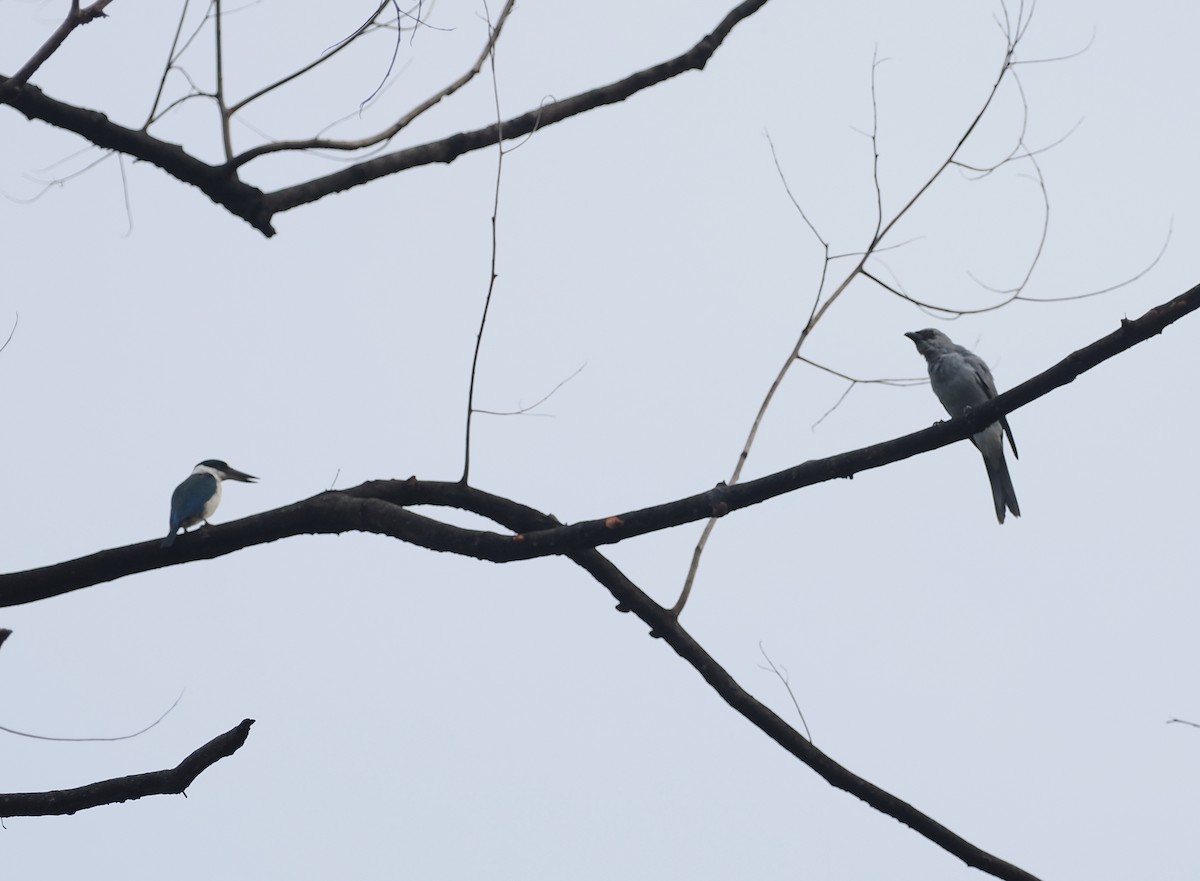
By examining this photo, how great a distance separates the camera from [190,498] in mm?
6453

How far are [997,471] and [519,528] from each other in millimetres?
4612

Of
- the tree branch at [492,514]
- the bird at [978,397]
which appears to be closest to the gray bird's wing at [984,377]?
the bird at [978,397]

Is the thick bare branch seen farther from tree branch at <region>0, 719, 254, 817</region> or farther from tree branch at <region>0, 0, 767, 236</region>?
tree branch at <region>0, 719, 254, 817</region>

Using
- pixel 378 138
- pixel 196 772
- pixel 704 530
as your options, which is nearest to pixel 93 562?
pixel 196 772

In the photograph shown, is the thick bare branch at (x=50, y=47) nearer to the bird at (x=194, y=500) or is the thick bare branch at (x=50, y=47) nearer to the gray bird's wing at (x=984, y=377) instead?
the bird at (x=194, y=500)

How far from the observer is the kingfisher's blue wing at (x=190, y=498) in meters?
6.30

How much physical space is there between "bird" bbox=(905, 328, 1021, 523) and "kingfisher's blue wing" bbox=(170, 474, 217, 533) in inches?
A: 178

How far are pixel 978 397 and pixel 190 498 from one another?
495 cm

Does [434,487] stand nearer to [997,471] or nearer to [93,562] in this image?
[93,562]

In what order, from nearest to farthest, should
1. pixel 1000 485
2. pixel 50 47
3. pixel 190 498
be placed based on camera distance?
pixel 50 47 < pixel 190 498 < pixel 1000 485

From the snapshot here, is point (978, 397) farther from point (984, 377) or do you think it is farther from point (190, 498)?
point (190, 498)

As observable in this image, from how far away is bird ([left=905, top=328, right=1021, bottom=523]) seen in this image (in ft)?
23.6

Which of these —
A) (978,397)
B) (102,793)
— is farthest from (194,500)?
(978,397)

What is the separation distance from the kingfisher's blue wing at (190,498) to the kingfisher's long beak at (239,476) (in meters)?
1.18
